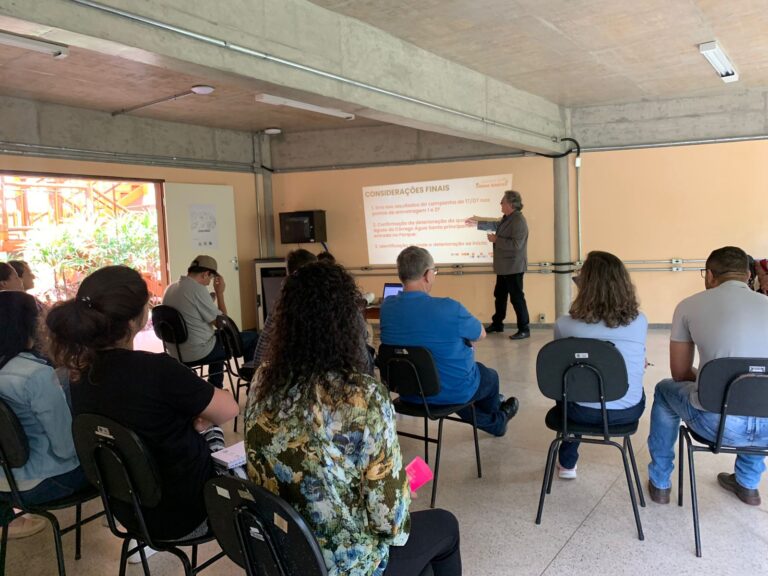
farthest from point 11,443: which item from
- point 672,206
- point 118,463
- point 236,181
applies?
point 672,206

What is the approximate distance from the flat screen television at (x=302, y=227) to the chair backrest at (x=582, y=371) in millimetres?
6071

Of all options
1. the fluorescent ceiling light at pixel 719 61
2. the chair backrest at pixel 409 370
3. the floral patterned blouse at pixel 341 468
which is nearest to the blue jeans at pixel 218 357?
the chair backrest at pixel 409 370

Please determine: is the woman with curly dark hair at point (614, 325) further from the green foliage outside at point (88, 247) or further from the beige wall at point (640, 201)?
the green foliage outside at point (88, 247)

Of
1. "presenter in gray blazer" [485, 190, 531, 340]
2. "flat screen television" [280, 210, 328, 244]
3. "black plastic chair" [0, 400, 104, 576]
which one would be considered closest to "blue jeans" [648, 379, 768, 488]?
"black plastic chair" [0, 400, 104, 576]

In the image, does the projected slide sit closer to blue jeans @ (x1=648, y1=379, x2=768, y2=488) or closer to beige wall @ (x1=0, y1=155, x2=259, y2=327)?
beige wall @ (x1=0, y1=155, x2=259, y2=327)

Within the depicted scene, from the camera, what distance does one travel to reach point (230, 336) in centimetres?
431

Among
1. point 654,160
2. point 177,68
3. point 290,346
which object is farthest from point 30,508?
point 654,160

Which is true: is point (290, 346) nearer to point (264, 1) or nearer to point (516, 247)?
point (264, 1)

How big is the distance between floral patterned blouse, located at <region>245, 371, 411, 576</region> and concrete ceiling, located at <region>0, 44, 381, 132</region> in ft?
8.30

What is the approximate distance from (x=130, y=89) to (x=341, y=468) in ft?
18.1

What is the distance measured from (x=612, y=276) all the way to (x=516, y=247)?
4.17 m

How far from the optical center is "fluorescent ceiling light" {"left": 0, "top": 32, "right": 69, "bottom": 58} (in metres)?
3.71

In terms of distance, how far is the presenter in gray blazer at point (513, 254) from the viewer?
22.2 ft

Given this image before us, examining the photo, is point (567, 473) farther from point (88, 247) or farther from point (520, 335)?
point (88, 247)
